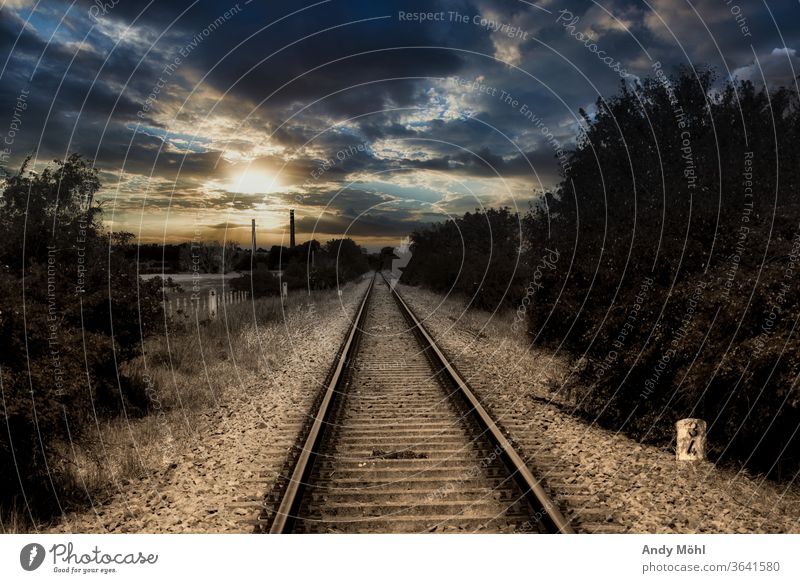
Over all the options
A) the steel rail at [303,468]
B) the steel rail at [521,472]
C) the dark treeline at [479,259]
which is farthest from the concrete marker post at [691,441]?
the dark treeline at [479,259]

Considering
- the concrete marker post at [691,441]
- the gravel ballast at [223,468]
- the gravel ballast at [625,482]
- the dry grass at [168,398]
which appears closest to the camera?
the gravel ballast at [625,482]

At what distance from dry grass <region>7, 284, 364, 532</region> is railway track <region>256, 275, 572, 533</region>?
66.4 inches

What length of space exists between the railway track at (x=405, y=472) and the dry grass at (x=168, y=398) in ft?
5.53

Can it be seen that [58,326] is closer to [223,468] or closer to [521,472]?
[223,468]

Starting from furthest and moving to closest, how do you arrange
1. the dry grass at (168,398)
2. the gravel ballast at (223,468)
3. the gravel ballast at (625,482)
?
the dry grass at (168,398)
the gravel ballast at (223,468)
the gravel ballast at (625,482)

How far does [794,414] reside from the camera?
19.4 ft

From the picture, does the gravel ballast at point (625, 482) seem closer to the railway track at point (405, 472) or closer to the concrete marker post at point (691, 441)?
the concrete marker post at point (691, 441)

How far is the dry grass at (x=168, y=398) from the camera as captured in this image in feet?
19.9

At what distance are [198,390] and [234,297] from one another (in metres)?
22.0

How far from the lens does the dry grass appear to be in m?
6.07

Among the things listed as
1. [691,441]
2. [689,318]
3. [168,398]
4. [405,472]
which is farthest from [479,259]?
[405,472]

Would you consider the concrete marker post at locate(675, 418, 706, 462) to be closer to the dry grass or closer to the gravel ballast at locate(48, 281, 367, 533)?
the gravel ballast at locate(48, 281, 367, 533)

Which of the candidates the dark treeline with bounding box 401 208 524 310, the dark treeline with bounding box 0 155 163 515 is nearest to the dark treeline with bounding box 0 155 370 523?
the dark treeline with bounding box 0 155 163 515

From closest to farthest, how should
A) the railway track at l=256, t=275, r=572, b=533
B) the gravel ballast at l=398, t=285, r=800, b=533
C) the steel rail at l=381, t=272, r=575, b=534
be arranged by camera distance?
the steel rail at l=381, t=272, r=575, b=534 < the railway track at l=256, t=275, r=572, b=533 < the gravel ballast at l=398, t=285, r=800, b=533
